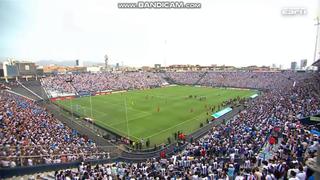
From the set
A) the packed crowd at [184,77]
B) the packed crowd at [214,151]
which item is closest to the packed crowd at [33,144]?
the packed crowd at [214,151]

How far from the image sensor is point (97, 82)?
63.5 metres

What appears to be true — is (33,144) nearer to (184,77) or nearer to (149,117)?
(149,117)

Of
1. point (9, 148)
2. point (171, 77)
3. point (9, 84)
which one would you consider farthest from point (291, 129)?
point (171, 77)

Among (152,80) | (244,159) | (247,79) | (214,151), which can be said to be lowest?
(214,151)

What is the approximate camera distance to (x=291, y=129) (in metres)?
15.5

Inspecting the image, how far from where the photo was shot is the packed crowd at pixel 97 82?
54.3 metres

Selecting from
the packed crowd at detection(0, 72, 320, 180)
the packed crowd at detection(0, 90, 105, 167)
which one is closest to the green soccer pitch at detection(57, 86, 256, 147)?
the packed crowd at detection(0, 72, 320, 180)

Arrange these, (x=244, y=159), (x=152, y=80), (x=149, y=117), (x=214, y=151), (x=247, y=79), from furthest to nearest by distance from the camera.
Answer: (x=152, y=80), (x=247, y=79), (x=149, y=117), (x=214, y=151), (x=244, y=159)

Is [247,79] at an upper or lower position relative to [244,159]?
upper

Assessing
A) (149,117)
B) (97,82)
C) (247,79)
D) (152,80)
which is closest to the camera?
(149,117)

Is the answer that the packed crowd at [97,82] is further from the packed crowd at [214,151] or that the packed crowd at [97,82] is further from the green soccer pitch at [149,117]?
the packed crowd at [214,151]

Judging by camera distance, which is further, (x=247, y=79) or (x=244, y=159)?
(x=247, y=79)

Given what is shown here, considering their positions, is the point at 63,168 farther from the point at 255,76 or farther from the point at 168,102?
the point at 255,76

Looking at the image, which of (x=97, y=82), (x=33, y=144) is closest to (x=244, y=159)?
(x=33, y=144)
